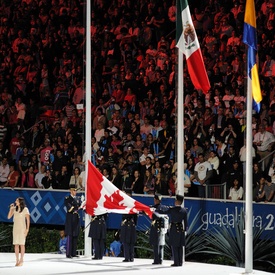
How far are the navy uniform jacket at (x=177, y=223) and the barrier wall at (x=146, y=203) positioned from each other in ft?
5.94

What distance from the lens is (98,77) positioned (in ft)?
106

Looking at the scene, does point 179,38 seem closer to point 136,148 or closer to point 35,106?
point 136,148

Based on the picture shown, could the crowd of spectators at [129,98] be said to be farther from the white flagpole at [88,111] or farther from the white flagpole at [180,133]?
the white flagpole at [180,133]

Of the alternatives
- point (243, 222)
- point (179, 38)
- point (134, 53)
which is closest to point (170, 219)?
point (243, 222)

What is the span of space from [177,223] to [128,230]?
4.28 feet

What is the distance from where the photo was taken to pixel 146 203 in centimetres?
2633

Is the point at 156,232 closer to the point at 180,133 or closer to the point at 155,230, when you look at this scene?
the point at 155,230

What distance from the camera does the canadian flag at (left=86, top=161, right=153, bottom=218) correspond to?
76.9 ft

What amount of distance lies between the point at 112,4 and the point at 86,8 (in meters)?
8.77

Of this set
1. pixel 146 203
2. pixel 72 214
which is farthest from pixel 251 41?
pixel 146 203

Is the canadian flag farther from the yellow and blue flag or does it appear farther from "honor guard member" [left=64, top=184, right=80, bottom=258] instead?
the yellow and blue flag

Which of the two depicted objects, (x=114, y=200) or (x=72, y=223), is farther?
(x=72, y=223)

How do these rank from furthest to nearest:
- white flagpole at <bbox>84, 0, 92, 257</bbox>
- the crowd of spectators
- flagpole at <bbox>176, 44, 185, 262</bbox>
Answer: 1. the crowd of spectators
2. white flagpole at <bbox>84, 0, 92, 257</bbox>
3. flagpole at <bbox>176, 44, 185, 262</bbox>

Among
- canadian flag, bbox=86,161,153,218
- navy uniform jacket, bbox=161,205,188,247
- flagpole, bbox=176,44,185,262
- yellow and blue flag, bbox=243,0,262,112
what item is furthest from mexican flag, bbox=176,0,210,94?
canadian flag, bbox=86,161,153,218
